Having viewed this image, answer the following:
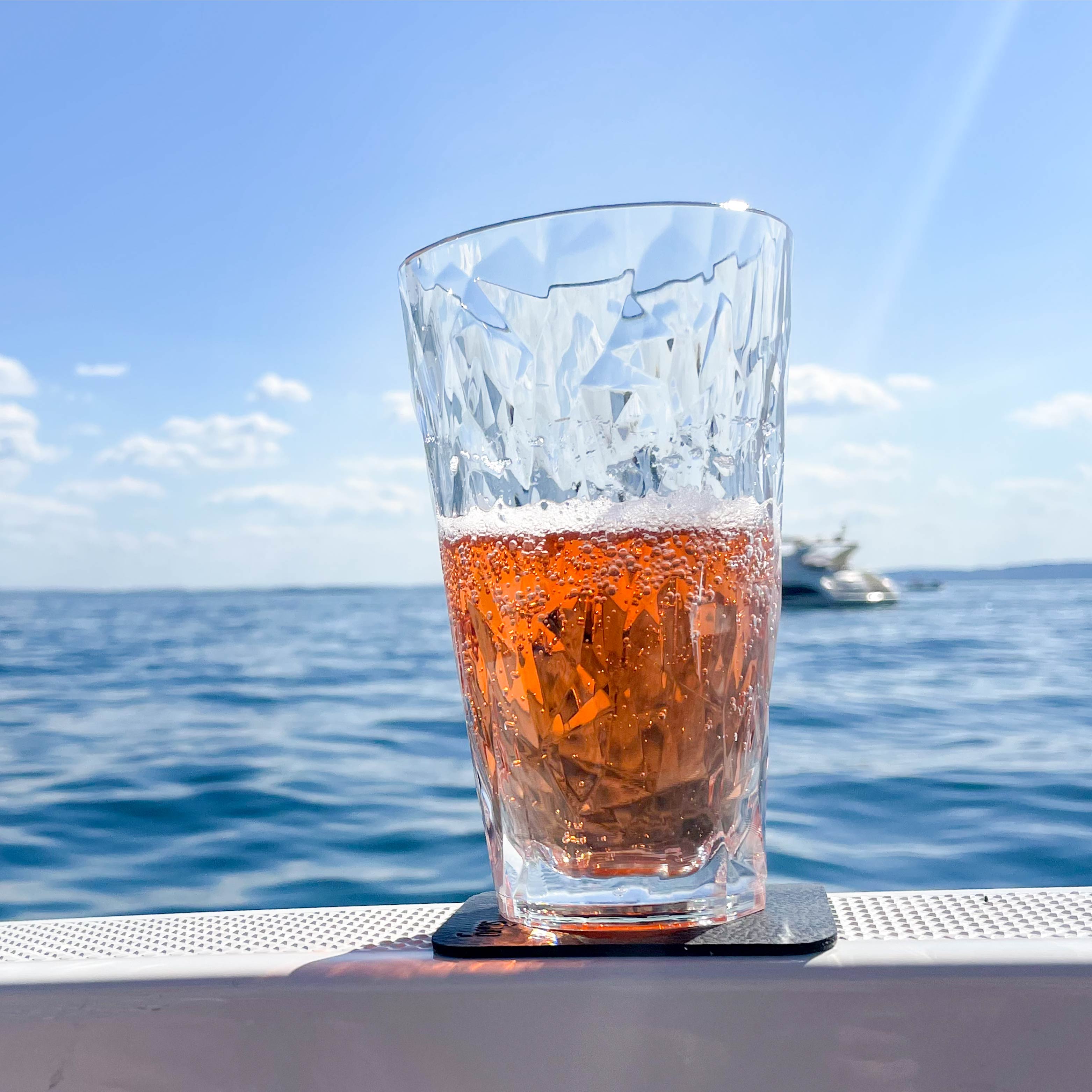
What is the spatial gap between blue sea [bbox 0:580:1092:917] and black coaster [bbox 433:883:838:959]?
1575mm

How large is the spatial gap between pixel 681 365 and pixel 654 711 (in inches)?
5.8

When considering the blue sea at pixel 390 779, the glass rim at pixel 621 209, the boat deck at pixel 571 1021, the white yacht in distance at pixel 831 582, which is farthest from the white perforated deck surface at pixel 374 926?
the white yacht in distance at pixel 831 582

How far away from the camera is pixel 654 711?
0.43 metres

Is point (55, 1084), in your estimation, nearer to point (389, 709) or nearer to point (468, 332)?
point (468, 332)

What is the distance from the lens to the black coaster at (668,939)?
42cm

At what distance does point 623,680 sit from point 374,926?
215 mm

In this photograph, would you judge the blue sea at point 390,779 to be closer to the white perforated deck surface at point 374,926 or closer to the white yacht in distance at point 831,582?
the white perforated deck surface at point 374,926

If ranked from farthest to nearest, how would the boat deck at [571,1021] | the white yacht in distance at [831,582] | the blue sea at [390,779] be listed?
the white yacht in distance at [831,582]
the blue sea at [390,779]
the boat deck at [571,1021]

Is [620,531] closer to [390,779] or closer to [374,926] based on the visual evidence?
[374,926]

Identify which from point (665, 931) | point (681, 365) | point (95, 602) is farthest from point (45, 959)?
point (95, 602)

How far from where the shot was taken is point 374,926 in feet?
1.75

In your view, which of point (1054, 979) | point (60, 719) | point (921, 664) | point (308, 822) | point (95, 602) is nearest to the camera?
point (1054, 979)

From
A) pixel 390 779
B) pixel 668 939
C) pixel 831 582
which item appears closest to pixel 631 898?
pixel 668 939

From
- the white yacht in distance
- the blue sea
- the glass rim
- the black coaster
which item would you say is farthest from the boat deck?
the white yacht in distance
